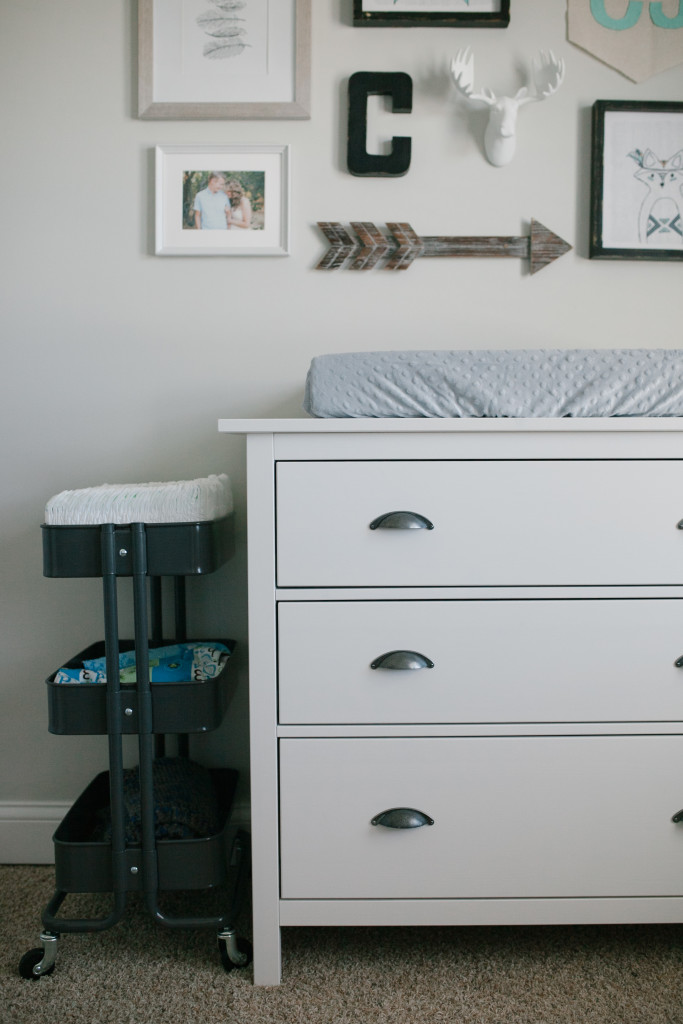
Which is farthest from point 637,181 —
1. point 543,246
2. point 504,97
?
point 504,97

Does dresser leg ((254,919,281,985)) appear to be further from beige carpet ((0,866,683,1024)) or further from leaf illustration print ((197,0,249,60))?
leaf illustration print ((197,0,249,60))

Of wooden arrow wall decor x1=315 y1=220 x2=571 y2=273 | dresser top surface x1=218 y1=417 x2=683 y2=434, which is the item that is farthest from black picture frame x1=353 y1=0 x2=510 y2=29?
dresser top surface x1=218 y1=417 x2=683 y2=434

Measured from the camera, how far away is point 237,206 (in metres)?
1.61

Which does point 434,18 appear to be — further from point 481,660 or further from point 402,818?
point 402,818

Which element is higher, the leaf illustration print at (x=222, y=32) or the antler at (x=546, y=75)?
the leaf illustration print at (x=222, y=32)

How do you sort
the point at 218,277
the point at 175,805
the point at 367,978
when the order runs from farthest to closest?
the point at 218,277 < the point at 175,805 < the point at 367,978

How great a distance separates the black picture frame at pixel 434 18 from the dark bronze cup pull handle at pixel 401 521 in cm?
118

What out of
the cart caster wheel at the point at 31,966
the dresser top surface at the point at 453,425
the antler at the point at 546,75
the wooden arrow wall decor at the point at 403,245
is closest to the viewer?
the dresser top surface at the point at 453,425

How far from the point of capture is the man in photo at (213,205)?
160 centimetres

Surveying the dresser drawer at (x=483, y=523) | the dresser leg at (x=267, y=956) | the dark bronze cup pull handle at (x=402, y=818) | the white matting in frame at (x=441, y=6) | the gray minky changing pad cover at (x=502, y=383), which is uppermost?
the white matting in frame at (x=441, y=6)

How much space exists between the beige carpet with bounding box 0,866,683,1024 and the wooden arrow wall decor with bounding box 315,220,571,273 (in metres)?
1.45

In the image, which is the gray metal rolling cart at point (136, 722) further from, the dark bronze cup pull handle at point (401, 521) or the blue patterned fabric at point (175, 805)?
the dark bronze cup pull handle at point (401, 521)

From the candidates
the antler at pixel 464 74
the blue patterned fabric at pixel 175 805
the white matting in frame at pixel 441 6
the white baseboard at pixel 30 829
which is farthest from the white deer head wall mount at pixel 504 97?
the white baseboard at pixel 30 829

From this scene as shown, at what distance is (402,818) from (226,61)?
166cm
